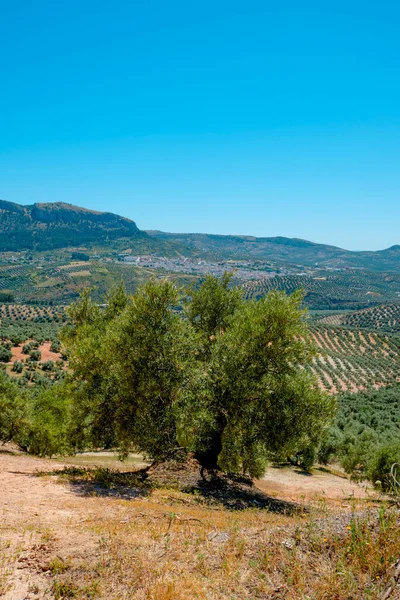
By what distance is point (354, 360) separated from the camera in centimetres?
11012

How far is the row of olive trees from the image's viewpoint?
57.4ft

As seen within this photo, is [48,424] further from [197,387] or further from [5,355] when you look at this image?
[5,355]

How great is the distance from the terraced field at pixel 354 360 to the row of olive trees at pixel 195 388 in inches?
2204

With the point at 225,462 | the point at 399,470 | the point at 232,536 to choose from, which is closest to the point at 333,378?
the point at 399,470

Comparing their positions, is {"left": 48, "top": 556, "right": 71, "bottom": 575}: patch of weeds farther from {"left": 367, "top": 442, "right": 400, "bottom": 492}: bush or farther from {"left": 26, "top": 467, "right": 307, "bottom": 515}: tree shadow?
{"left": 367, "top": 442, "right": 400, "bottom": 492}: bush

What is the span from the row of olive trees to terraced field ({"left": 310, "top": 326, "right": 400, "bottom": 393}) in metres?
56.0

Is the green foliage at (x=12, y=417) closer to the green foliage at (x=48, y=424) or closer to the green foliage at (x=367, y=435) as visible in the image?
the green foliage at (x=48, y=424)

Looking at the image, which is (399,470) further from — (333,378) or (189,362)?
(333,378)

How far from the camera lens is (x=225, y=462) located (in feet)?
60.7

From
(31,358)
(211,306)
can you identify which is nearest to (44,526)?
(211,306)

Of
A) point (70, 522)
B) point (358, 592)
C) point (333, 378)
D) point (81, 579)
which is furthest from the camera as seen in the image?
point (333, 378)

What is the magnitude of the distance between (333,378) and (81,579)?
9308 cm

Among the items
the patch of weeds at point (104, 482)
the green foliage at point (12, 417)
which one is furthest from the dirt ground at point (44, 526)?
the green foliage at point (12, 417)

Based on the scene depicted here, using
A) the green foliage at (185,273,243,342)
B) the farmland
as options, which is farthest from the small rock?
the farmland
